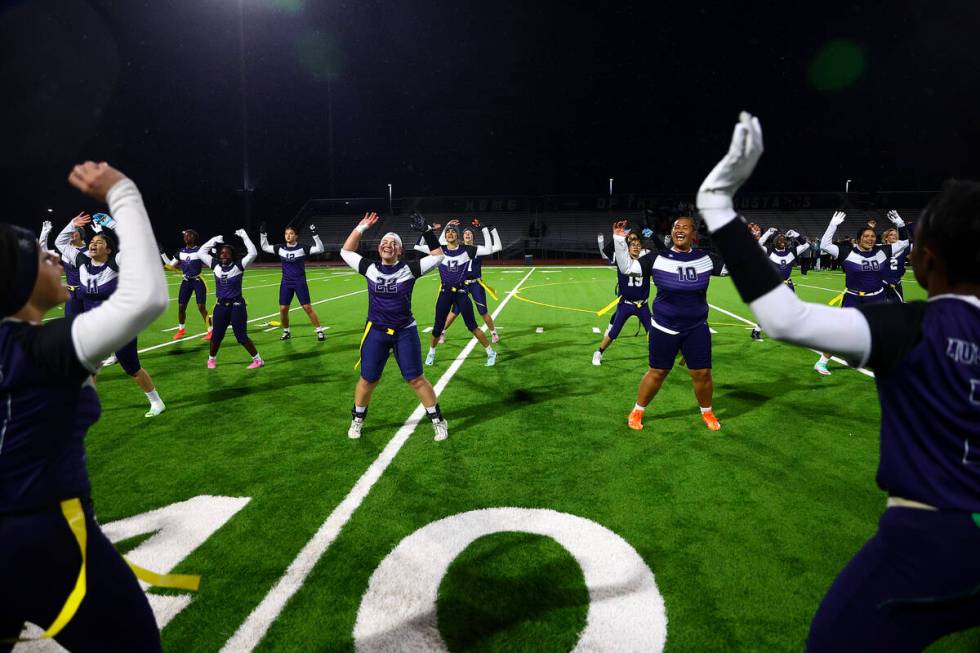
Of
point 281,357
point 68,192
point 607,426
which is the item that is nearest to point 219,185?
point 68,192

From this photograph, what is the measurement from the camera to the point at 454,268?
918cm

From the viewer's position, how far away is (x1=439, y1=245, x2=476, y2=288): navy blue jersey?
360 inches

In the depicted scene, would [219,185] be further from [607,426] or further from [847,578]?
[847,578]

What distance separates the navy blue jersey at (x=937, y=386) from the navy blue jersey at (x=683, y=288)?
13.2 ft

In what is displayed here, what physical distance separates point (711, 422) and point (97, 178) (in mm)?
6004

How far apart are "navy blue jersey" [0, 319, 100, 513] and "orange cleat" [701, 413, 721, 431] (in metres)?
5.84

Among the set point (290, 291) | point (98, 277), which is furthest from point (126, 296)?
point (290, 291)

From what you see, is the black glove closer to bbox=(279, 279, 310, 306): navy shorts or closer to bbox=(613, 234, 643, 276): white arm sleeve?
bbox=(613, 234, 643, 276): white arm sleeve

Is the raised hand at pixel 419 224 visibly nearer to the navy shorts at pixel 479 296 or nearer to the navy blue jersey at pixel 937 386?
the navy shorts at pixel 479 296

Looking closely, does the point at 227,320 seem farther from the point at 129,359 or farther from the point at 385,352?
the point at 385,352

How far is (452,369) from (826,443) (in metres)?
5.52

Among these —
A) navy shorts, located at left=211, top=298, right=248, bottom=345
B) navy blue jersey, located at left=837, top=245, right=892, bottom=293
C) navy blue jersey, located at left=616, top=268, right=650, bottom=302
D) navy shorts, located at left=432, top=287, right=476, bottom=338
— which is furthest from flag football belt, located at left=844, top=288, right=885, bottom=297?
navy shorts, located at left=211, top=298, right=248, bottom=345

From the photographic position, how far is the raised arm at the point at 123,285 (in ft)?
5.05

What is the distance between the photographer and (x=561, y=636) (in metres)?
2.78
